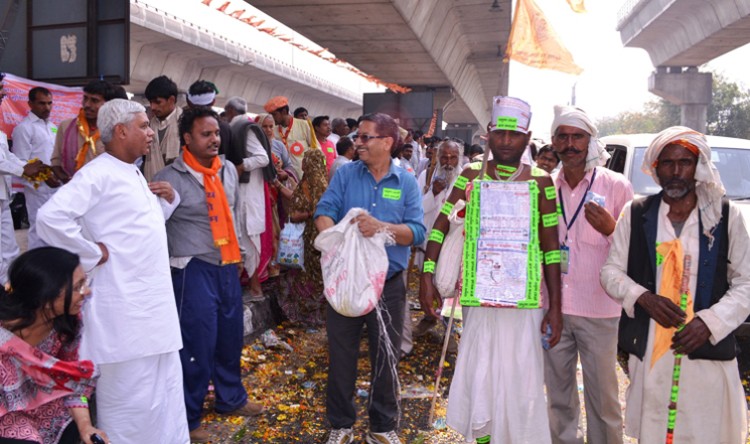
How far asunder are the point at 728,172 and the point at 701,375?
192 inches

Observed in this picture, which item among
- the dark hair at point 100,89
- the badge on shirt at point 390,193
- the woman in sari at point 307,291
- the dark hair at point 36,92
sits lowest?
the woman in sari at point 307,291

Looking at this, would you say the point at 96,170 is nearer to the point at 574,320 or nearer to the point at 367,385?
the point at 574,320

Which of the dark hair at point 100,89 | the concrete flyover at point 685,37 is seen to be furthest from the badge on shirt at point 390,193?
the concrete flyover at point 685,37

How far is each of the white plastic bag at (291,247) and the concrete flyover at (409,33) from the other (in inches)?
147

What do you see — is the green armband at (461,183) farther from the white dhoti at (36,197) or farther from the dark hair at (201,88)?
the white dhoti at (36,197)

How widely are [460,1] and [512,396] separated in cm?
1353

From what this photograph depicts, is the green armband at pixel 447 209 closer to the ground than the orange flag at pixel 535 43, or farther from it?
closer to the ground

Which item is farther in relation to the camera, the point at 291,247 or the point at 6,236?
the point at 291,247

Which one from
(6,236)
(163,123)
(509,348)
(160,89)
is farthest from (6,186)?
(509,348)

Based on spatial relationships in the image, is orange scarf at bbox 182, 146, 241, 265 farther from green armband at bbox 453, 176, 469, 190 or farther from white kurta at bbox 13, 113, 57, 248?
white kurta at bbox 13, 113, 57, 248

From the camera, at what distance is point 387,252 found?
443cm

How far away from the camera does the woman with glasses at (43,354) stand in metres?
2.68

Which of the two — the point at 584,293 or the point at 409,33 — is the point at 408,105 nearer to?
the point at 409,33

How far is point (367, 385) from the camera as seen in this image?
5.80 m
